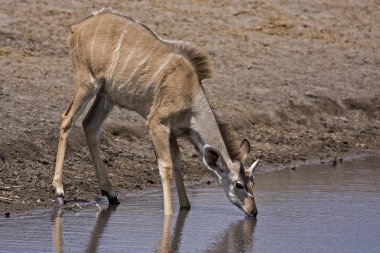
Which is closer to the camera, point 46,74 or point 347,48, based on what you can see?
point 46,74

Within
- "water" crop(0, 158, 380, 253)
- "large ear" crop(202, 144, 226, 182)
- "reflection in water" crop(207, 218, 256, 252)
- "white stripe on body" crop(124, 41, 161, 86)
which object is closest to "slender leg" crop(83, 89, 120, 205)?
"white stripe on body" crop(124, 41, 161, 86)

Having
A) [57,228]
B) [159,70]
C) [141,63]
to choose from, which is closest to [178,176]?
[159,70]

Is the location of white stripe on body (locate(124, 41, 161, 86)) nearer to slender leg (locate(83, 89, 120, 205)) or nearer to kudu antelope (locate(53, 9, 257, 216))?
kudu antelope (locate(53, 9, 257, 216))

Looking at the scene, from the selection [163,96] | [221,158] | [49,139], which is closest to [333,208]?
[221,158]

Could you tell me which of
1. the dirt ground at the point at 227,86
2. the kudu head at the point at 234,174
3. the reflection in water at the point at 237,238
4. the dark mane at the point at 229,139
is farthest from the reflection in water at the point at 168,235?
the dirt ground at the point at 227,86

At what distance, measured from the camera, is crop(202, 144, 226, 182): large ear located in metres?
8.67

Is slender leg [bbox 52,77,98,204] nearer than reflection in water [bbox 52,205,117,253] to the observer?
No

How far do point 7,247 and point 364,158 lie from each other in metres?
5.43

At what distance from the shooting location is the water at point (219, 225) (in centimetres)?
726

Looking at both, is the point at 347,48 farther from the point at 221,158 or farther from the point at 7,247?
the point at 7,247

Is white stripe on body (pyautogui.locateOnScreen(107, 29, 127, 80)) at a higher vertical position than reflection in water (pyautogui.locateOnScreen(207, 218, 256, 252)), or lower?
higher

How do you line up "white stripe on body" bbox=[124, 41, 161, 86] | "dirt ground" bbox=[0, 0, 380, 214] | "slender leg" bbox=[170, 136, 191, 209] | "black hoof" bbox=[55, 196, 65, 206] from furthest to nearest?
"dirt ground" bbox=[0, 0, 380, 214], "white stripe on body" bbox=[124, 41, 161, 86], "slender leg" bbox=[170, 136, 191, 209], "black hoof" bbox=[55, 196, 65, 206]

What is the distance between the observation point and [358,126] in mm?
12805

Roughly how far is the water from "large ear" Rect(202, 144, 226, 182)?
30cm
